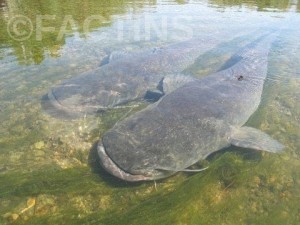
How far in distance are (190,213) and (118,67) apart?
4048mm

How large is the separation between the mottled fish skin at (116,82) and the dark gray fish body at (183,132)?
1.38 m

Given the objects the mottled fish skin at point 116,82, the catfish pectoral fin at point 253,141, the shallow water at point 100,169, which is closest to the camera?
the shallow water at point 100,169

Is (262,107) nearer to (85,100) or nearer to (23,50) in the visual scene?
(85,100)

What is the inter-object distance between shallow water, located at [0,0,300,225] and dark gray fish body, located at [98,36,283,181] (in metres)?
0.24

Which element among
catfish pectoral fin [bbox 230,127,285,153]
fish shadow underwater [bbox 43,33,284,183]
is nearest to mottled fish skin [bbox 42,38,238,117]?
fish shadow underwater [bbox 43,33,284,183]

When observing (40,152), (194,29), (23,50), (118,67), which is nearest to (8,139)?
(40,152)

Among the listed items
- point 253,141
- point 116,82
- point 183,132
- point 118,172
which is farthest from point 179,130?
point 116,82

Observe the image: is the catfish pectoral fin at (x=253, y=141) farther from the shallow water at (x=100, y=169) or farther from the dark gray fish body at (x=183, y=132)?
the shallow water at (x=100, y=169)

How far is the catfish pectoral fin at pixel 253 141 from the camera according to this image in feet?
16.1

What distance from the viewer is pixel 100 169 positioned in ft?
15.1

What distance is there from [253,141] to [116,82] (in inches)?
121

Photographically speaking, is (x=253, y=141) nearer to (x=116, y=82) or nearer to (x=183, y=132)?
(x=183, y=132)

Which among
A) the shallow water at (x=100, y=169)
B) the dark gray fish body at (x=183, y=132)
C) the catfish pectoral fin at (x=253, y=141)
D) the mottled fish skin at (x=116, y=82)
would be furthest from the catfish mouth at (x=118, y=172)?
the mottled fish skin at (x=116, y=82)

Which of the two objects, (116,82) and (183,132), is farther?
(116,82)
